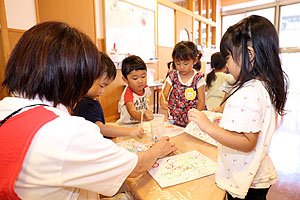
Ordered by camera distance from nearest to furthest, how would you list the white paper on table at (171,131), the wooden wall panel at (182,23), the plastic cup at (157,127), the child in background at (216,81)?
the plastic cup at (157,127)
the white paper on table at (171,131)
the child in background at (216,81)
the wooden wall panel at (182,23)

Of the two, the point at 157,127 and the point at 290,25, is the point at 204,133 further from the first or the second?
the point at 290,25

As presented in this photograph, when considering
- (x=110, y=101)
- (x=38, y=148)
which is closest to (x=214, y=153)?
(x=38, y=148)

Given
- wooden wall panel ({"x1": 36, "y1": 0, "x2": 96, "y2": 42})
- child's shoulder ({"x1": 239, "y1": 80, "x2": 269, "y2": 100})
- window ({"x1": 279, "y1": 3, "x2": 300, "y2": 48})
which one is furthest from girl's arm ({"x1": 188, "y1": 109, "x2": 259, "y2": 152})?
window ({"x1": 279, "y1": 3, "x2": 300, "y2": 48})

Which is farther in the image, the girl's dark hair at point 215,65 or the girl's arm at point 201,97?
the girl's dark hair at point 215,65

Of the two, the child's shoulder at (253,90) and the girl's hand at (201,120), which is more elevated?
the child's shoulder at (253,90)

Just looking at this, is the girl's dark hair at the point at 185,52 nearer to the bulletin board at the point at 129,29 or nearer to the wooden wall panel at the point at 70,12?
the wooden wall panel at the point at 70,12

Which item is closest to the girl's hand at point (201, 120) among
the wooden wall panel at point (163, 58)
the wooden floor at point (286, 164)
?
the wooden floor at point (286, 164)

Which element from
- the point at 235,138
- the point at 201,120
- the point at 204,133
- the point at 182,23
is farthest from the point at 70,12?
the point at 182,23

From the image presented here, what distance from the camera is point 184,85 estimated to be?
173cm

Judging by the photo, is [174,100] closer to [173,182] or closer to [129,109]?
[129,109]

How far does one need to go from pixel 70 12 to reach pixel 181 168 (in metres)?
2.90

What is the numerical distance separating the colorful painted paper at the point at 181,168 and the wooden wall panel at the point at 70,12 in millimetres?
2387

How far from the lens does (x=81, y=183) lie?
1.55 feet

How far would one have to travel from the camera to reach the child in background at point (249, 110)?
66 centimetres
